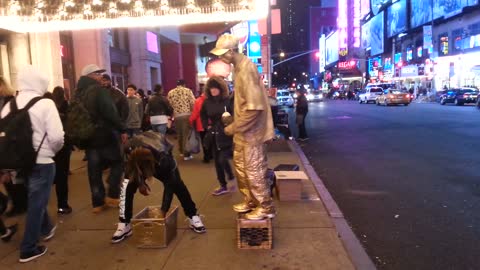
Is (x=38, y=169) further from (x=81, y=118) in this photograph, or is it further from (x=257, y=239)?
(x=257, y=239)

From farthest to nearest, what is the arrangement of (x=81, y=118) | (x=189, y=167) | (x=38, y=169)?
(x=189, y=167) < (x=81, y=118) < (x=38, y=169)

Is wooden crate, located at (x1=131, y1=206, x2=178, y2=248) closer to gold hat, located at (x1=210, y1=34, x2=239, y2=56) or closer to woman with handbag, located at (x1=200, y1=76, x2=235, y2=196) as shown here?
gold hat, located at (x1=210, y1=34, x2=239, y2=56)

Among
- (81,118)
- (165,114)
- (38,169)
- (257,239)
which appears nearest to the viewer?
(38,169)

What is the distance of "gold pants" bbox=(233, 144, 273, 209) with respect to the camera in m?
4.46

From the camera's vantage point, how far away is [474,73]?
44.8 meters

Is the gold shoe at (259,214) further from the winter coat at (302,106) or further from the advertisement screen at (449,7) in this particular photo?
the advertisement screen at (449,7)

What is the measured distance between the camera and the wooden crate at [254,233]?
173 inches

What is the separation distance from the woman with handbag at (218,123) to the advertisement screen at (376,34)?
248 feet

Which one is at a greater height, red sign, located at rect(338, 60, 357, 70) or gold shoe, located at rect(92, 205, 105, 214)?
red sign, located at rect(338, 60, 357, 70)

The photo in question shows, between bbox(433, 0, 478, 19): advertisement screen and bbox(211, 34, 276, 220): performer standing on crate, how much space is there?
4679 centimetres

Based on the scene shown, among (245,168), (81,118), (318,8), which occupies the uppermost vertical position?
(318,8)

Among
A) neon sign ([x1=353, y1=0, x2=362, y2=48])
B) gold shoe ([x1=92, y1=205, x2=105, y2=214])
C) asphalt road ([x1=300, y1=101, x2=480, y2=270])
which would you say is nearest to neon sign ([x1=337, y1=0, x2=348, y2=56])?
neon sign ([x1=353, y1=0, x2=362, y2=48])

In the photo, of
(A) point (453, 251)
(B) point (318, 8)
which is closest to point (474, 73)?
(A) point (453, 251)

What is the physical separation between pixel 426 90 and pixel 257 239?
175 feet
